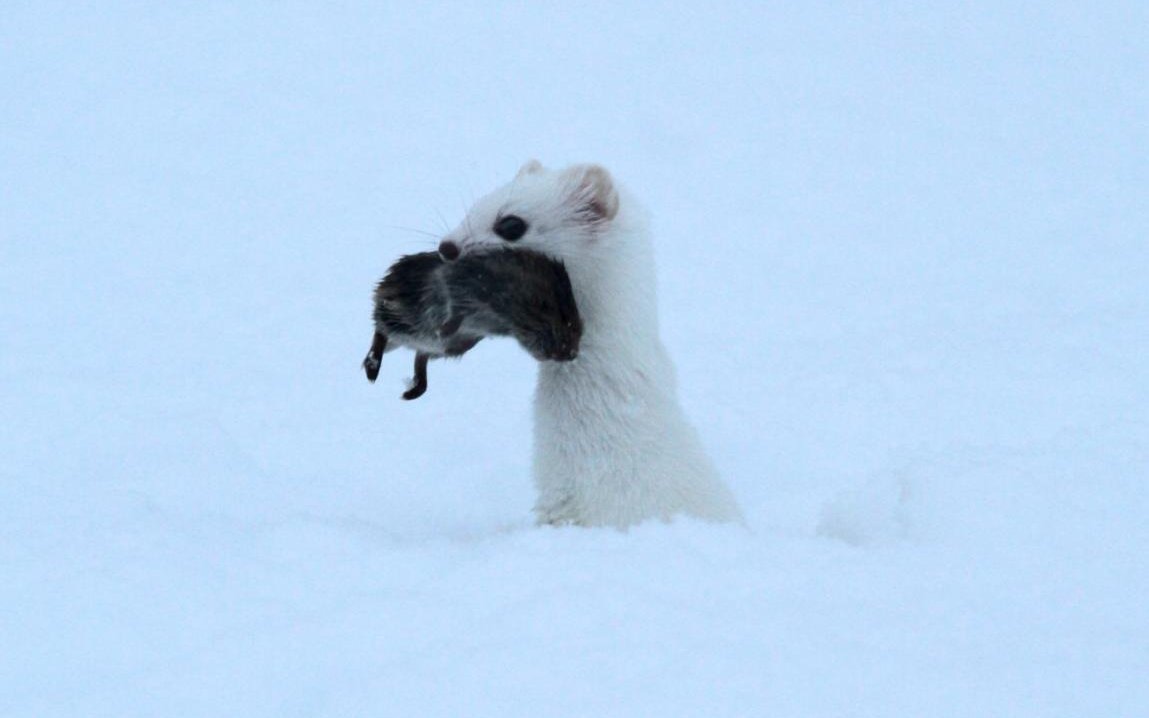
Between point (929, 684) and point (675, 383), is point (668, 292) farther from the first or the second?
point (929, 684)

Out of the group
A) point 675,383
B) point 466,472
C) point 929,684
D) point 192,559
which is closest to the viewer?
point 929,684

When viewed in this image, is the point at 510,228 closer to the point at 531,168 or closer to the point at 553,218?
the point at 553,218

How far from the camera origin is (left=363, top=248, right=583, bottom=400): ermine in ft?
12.0

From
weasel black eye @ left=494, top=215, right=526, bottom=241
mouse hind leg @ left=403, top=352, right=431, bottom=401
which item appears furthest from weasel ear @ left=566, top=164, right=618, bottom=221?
mouse hind leg @ left=403, top=352, right=431, bottom=401

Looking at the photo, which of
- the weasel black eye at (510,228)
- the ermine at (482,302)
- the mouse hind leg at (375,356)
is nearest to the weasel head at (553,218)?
the weasel black eye at (510,228)

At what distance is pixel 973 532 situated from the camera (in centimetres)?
334

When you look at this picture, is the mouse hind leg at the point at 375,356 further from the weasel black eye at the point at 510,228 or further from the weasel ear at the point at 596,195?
the weasel ear at the point at 596,195

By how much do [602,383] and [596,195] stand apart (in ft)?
2.01

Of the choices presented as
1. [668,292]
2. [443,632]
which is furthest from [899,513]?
[668,292]

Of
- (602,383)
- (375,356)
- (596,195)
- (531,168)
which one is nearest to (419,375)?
(375,356)

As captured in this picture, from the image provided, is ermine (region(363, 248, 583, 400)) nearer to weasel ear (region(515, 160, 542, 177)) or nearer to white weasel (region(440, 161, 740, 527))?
white weasel (region(440, 161, 740, 527))

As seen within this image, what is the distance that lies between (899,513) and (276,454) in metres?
3.19

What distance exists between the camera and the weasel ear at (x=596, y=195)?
157 inches

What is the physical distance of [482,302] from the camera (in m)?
3.67
